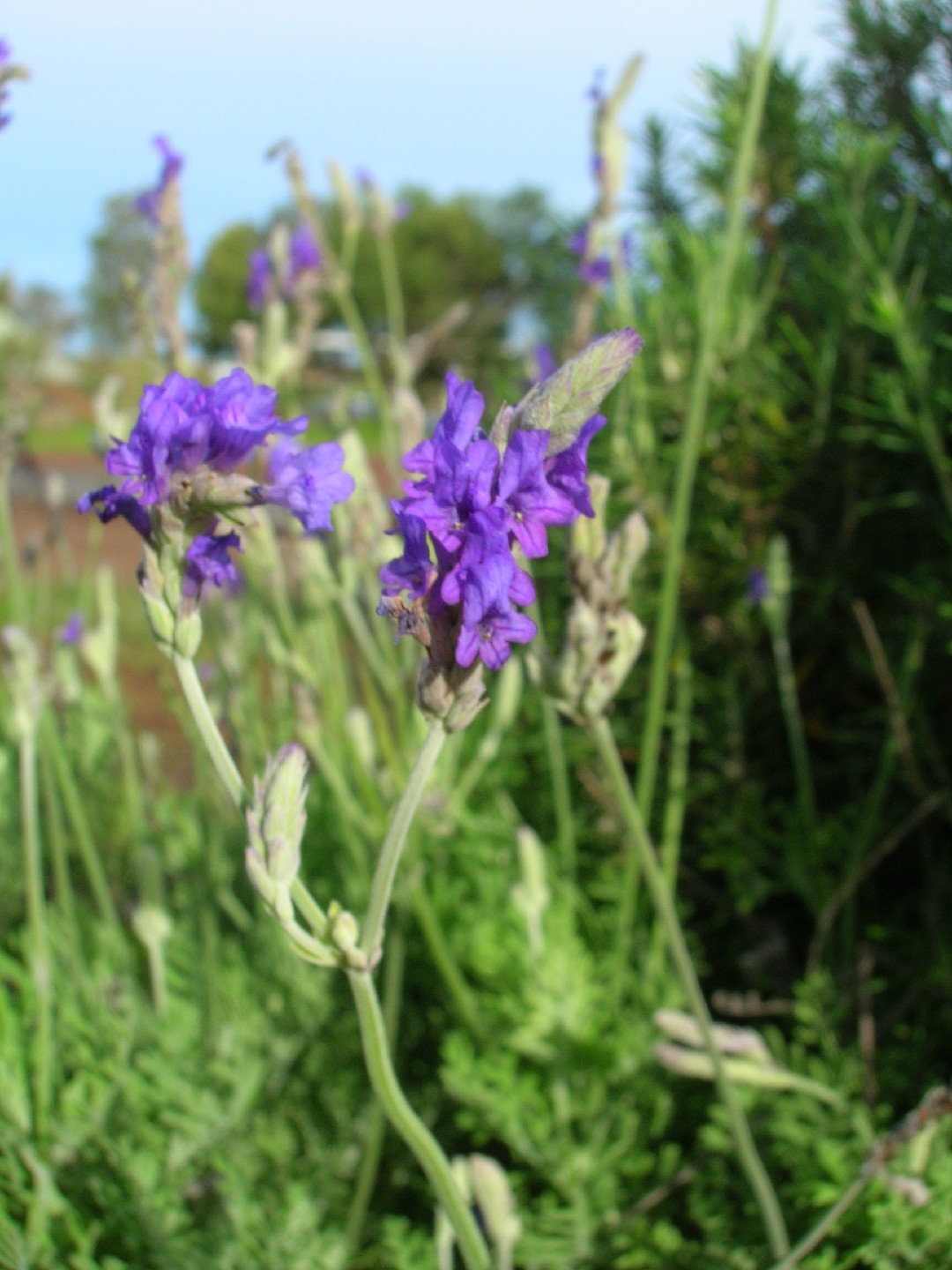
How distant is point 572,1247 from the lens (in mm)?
1105

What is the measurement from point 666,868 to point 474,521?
78 centimetres

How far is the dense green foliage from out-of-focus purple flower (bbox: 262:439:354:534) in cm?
57

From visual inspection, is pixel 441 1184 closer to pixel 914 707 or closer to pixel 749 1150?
pixel 749 1150

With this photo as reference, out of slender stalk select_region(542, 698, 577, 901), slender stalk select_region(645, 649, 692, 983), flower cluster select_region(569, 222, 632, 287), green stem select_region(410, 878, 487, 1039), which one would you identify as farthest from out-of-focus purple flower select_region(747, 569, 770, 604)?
green stem select_region(410, 878, 487, 1039)

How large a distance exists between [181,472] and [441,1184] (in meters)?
0.44

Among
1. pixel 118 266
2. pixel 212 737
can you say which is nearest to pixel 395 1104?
pixel 212 737

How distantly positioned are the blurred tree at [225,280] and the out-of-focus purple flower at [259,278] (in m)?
18.5

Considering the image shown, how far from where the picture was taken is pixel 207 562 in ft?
2.21

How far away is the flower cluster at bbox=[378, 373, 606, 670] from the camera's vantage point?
0.55 meters

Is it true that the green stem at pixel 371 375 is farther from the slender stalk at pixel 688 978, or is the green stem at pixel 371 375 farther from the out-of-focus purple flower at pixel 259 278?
the slender stalk at pixel 688 978

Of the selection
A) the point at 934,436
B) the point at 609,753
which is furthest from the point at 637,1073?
the point at 934,436

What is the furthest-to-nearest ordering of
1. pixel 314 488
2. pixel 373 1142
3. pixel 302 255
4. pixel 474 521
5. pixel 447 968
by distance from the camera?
1. pixel 302 255
2. pixel 447 968
3. pixel 373 1142
4. pixel 314 488
5. pixel 474 521

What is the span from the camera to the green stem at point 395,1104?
0.63 metres

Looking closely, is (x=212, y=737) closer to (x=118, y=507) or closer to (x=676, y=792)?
(x=118, y=507)
